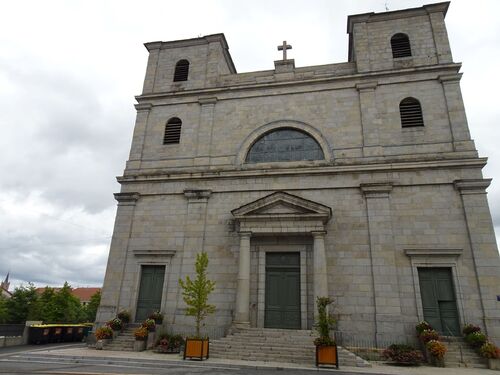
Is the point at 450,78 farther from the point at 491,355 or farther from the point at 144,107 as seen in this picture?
the point at 144,107

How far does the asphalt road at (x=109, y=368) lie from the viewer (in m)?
9.41

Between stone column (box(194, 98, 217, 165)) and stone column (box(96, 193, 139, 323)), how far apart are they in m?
4.13

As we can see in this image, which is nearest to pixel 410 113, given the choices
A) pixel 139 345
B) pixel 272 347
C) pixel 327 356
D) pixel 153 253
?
pixel 327 356

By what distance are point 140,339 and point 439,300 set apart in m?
12.6

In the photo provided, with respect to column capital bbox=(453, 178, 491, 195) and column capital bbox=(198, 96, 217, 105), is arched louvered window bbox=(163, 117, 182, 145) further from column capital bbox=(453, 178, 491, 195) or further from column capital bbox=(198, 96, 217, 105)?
column capital bbox=(453, 178, 491, 195)

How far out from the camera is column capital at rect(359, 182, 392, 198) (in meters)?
15.8

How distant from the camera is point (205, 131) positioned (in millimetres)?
19734

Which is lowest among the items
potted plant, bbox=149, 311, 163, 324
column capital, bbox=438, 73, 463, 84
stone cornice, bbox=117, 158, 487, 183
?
potted plant, bbox=149, 311, 163, 324

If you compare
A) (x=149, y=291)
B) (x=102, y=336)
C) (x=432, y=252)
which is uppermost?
(x=432, y=252)

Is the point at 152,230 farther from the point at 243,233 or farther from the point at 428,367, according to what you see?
the point at 428,367

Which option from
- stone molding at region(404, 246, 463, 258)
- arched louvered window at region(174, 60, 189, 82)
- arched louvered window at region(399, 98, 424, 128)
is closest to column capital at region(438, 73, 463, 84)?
arched louvered window at region(399, 98, 424, 128)

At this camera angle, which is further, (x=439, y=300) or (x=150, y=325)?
(x=150, y=325)

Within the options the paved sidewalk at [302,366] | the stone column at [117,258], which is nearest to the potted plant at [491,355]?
the paved sidewalk at [302,366]

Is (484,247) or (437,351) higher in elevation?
(484,247)
